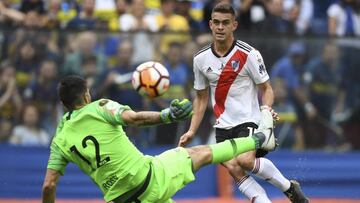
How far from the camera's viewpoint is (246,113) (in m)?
11.2

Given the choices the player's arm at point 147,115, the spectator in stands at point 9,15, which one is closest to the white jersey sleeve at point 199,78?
the player's arm at point 147,115

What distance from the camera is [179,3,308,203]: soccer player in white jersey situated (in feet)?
36.2

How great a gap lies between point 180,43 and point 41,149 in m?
2.78

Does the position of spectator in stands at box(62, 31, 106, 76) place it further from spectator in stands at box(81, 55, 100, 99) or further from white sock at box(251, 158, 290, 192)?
white sock at box(251, 158, 290, 192)

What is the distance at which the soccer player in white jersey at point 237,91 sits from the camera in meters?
11.0

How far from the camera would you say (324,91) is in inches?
637

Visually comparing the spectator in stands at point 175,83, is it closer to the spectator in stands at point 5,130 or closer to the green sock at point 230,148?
the spectator in stands at point 5,130

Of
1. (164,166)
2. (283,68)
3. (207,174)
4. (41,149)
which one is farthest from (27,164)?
(164,166)

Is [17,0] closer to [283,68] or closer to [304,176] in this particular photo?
[283,68]

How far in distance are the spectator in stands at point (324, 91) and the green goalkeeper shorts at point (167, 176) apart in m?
6.48

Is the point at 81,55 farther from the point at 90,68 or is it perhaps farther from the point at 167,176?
the point at 167,176

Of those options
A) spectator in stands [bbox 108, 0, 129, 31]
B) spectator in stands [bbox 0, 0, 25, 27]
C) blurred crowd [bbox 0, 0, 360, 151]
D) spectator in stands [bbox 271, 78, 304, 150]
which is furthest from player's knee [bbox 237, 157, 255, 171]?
spectator in stands [bbox 0, 0, 25, 27]

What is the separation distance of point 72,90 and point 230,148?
67.7 inches

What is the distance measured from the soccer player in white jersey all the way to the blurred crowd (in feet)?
13.5
